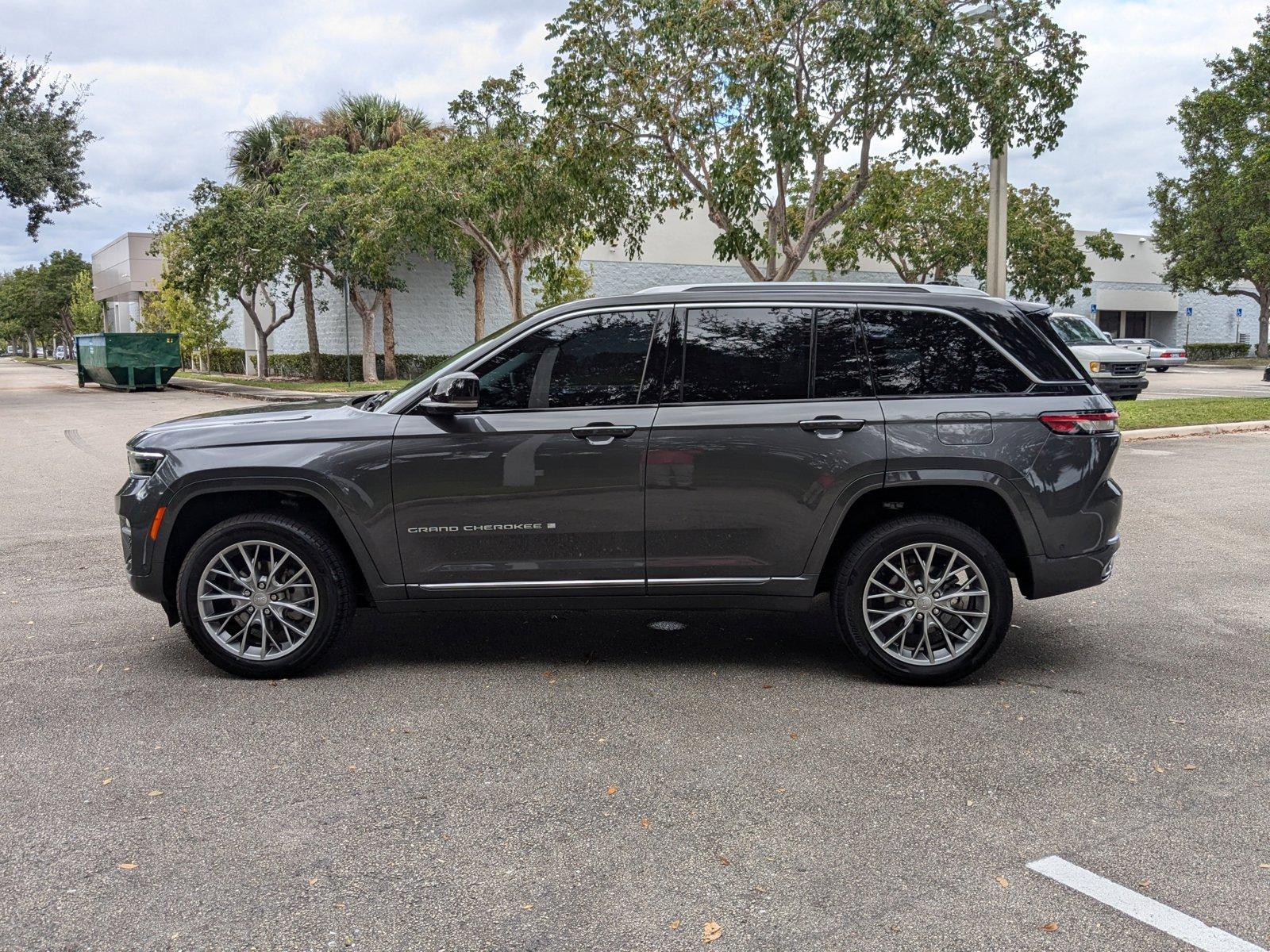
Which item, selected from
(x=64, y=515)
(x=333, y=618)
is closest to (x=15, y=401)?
(x=64, y=515)

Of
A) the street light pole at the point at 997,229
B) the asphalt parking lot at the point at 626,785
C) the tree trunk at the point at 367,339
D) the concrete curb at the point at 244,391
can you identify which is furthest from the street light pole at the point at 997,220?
the tree trunk at the point at 367,339

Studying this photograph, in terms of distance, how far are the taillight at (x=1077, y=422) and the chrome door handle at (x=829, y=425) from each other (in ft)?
2.92

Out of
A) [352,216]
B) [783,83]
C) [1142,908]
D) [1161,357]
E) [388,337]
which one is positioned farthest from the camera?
[1161,357]

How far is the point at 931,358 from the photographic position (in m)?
5.27

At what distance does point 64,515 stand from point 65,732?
255 inches

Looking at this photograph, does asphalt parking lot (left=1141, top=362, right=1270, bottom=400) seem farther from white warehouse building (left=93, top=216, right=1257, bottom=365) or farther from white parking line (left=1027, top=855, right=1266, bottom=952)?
white parking line (left=1027, top=855, right=1266, bottom=952)

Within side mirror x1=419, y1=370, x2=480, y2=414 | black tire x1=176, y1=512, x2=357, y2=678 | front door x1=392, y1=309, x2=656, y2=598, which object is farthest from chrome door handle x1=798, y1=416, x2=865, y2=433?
black tire x1=176, y1=512, x2=357, y2=678

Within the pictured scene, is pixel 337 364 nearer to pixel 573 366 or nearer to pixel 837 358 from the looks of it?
pixel 573 366

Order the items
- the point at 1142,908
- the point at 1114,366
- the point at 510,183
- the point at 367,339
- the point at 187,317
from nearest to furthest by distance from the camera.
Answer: the point at 1142,908 < the point at 510,183 < the point at 1114,366 < the point at 367,339 < the point at 187,317

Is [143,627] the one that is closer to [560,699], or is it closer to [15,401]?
[560,699]

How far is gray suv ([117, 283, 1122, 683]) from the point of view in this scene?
5137 millimetres

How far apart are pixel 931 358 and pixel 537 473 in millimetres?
1968

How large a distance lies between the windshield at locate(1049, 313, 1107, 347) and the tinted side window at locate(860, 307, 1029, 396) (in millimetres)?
20640

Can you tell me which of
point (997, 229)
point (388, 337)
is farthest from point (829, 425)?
point (388, 337)
